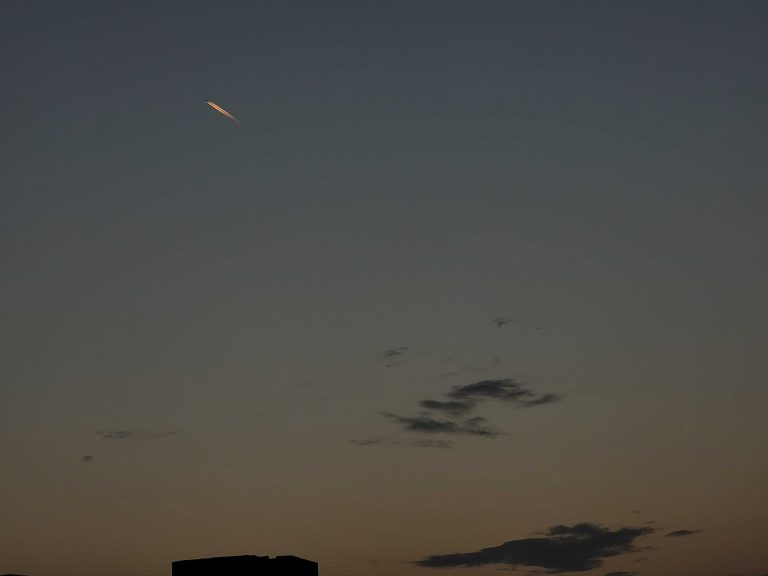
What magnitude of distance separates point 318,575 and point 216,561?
1834 cm

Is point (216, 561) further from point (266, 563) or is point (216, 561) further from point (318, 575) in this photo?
point (318, 575)

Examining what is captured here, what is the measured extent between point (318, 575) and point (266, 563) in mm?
12790

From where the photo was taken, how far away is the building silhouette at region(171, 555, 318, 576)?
15825 centimetres

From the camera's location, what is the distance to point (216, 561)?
159625 millimetres

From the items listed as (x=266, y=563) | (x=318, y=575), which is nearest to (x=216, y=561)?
(x=266, y=563)

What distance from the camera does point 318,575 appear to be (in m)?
170

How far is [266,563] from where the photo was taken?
160000mm

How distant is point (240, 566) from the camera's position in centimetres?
15850

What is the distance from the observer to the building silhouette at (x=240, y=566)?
15825 cm
